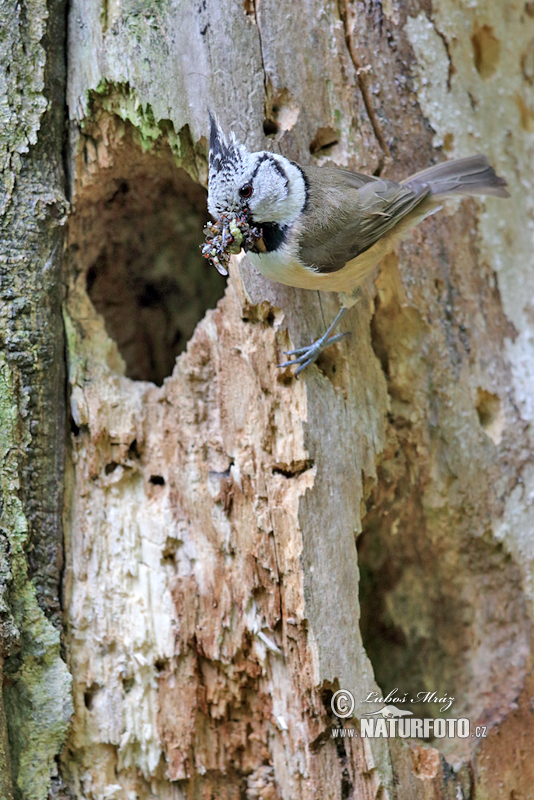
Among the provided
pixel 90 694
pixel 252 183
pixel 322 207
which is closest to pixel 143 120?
pixel 252 183

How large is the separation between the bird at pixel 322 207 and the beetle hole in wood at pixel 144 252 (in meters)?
0.50

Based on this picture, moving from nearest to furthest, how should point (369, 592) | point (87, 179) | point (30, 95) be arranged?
point (30, 95), point (87, 179), point (369, 592)

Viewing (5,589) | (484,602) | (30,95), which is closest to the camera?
(5,589)

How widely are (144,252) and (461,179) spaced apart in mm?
1411

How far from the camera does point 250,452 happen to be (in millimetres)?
2283

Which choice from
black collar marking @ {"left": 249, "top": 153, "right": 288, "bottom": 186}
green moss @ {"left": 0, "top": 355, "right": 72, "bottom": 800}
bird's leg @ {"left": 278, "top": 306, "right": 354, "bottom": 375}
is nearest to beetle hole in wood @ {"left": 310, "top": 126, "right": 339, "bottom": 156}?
black collar marking @ {"left": 249, "top": 153, "right": 288, "bottom": 186}

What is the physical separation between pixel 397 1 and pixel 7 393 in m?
1.97

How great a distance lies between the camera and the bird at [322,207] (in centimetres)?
208

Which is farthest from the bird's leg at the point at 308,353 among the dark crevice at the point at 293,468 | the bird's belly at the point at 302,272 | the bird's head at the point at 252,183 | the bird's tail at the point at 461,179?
the bird's tail at the point at 461,179

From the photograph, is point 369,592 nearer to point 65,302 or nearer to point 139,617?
point 139,617

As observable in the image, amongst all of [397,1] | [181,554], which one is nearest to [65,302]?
[181,554]

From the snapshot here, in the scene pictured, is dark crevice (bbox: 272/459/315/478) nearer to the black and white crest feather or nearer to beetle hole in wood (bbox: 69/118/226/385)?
the black and white crest feather

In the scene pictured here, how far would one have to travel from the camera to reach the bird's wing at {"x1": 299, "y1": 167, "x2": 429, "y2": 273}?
220 cm

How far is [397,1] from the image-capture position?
8.29 feet
